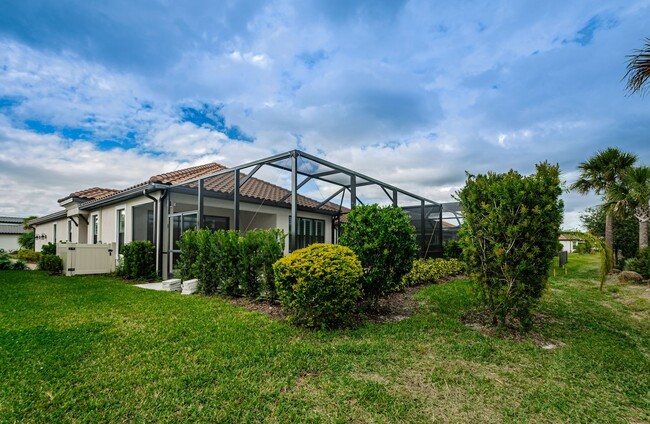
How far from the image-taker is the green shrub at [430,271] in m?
8.28

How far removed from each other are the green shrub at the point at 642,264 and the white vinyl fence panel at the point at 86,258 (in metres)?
19.2

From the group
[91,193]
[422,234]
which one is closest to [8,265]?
[91,193]

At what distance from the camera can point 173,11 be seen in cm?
662

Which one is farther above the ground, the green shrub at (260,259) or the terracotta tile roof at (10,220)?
the terracotta tile roof at (10,220)

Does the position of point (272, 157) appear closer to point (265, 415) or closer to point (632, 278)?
point (265, 415)

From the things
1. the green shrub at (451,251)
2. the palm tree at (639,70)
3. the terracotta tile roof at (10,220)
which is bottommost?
the green shrub at (451,251)

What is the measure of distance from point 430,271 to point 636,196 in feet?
31.4

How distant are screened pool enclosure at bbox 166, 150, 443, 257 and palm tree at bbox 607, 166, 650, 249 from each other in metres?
7.19

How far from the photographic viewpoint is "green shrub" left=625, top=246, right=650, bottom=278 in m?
10.0

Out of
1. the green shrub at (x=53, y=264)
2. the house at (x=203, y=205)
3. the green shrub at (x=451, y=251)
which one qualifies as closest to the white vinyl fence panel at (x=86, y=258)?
the green shrub at (x=53, y=264)

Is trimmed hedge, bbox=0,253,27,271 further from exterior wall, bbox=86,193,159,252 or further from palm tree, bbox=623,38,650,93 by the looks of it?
palm tree, bbox=623,38,650,93

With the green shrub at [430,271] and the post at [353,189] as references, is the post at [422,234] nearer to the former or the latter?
the green shrub at [430,271]

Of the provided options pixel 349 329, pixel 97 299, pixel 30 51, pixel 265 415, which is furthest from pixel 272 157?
pixel 30 51

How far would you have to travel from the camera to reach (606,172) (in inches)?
507
